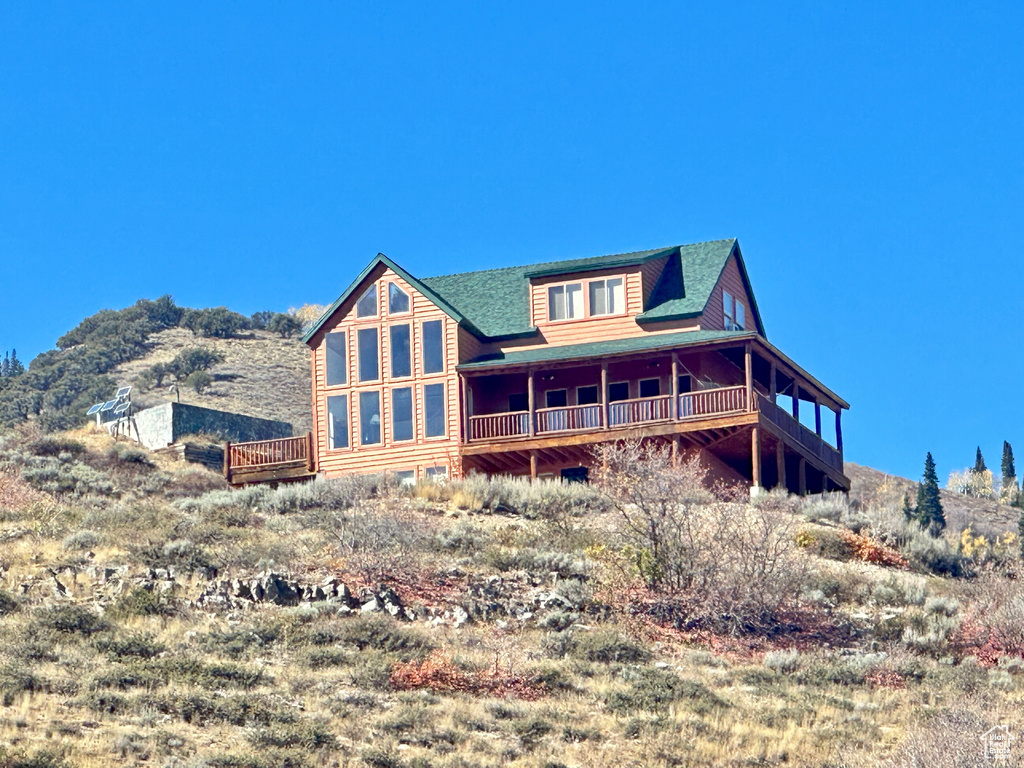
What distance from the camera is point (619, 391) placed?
4553 cm

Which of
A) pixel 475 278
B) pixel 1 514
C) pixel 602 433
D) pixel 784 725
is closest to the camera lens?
pixel 784 725

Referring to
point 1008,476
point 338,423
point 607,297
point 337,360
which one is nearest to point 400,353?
point 337,360

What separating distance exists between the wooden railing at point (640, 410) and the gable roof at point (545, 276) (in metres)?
2.88

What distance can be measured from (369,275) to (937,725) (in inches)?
1062

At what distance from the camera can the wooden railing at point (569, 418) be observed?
142 feet

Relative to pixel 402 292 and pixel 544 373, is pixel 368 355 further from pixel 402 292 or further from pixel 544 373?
pixel 544 373

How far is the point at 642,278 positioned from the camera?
45.5 meters

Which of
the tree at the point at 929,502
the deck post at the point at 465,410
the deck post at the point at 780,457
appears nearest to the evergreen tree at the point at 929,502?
the tree at the point at 929,502

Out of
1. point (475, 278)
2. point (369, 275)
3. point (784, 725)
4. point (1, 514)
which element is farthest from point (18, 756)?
point (475, 278)

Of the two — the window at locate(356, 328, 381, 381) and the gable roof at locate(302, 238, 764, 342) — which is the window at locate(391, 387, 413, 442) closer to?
the window at locate(356, 328, 381, 381)

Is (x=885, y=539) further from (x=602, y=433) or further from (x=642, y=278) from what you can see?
(x=642, y=278)

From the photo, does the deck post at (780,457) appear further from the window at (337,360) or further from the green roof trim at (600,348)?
the window at (337,360)

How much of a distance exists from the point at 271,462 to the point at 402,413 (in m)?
4.18

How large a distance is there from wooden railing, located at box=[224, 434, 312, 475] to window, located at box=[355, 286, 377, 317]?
3.73 metres
